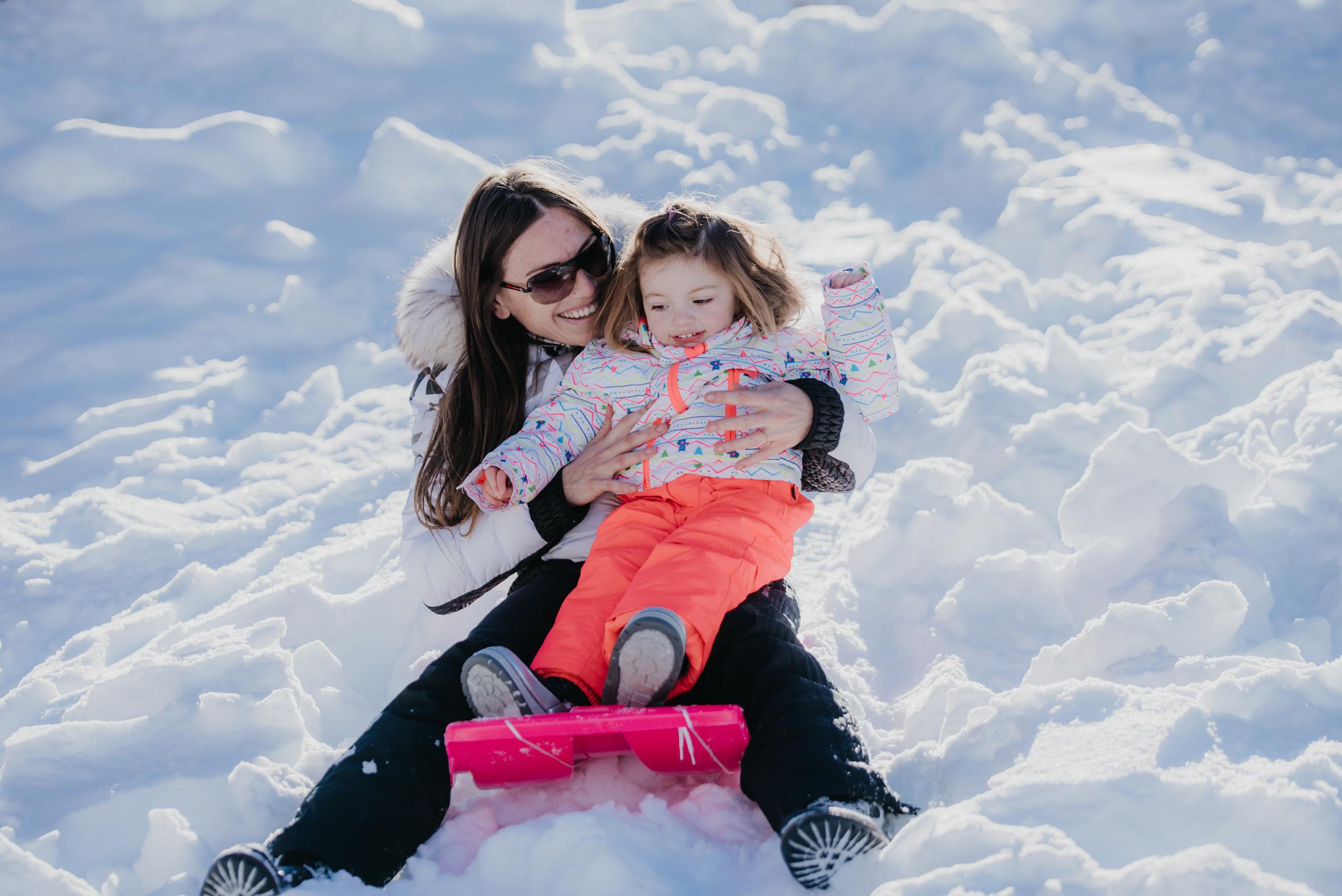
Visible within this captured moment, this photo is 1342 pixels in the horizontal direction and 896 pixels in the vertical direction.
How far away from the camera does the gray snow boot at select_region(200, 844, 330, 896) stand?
1.46m

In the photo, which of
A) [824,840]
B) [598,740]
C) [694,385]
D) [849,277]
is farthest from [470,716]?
[849,277]

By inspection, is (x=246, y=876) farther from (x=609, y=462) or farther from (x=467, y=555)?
(x=609, y=462)

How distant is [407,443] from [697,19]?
4.64 metres

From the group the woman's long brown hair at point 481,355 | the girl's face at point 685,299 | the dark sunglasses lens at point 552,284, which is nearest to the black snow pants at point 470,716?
the woman's long brown hair at point 481,355

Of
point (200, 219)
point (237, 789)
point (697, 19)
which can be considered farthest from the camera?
point (697, 19)

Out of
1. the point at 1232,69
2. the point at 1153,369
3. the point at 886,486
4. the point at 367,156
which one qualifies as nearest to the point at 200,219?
the point at 367,156

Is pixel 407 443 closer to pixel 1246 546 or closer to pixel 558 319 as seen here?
pixel 558 319

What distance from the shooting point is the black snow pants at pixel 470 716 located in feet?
5.06

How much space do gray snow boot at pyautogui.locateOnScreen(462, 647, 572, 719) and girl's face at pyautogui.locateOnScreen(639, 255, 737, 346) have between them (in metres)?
0.88

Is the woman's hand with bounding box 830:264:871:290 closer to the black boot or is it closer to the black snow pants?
the black snow pants

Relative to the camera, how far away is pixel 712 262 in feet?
7.35

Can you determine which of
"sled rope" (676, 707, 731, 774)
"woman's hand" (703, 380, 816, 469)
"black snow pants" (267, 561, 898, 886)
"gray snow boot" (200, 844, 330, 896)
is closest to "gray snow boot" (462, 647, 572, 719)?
"black snow pants" (267, 561, 898, 886)

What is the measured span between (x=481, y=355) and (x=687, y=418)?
22.9 inches

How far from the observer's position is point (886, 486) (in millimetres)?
3344
